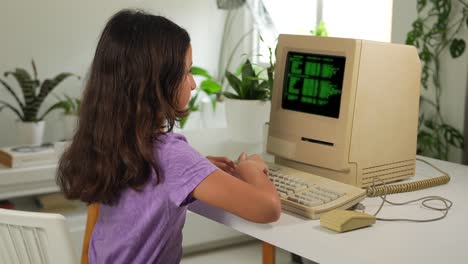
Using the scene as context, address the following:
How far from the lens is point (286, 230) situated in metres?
1.35

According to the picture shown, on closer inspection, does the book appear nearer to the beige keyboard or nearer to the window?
the window

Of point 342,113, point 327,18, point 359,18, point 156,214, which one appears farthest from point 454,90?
point 156,214

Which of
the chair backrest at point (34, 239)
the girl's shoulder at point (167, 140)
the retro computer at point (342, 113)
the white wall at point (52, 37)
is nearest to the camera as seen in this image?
the chair backrest at point (34, 239)

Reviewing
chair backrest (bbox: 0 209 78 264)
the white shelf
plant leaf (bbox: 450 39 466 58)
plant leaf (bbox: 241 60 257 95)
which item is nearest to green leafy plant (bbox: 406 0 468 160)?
plant leaf (bbox: 450 39 466 58)

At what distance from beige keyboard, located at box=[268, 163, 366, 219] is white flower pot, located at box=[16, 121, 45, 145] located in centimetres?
168

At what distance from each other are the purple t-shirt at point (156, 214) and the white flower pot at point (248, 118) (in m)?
1.17

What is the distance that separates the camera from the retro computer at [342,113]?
5.42ft

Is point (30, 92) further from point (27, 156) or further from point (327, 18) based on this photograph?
point (327, 18)

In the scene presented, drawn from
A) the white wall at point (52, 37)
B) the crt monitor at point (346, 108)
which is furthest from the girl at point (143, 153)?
the white wall at point (52, 37)

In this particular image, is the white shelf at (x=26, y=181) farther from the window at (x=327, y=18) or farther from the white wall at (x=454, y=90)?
the white wall at (x=454, y=90)

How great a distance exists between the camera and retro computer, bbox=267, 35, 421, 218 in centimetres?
165

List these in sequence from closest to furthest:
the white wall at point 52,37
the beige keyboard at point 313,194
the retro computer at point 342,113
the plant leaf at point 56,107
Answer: the beige keyboard at point 313,194
the retro computer at point 342,113
the plant leaf at point 56,107
the white wall at point 52,37

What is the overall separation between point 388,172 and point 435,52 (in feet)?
2.78

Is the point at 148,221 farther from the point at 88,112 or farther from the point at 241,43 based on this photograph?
the point at 241,43
